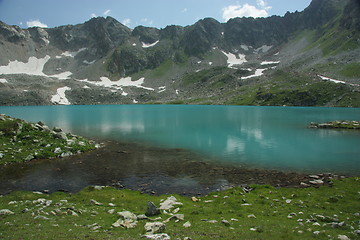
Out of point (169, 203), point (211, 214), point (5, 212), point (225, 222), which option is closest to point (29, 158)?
point (5, 212)

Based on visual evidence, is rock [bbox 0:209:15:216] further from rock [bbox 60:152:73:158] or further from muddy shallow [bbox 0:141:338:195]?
rock [bbox 60:152:73:158]

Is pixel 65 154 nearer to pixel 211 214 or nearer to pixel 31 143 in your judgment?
pixel 31 143

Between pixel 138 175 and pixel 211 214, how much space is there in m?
13.5

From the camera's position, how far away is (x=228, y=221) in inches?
568

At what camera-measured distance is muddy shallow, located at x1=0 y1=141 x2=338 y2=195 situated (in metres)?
24.0

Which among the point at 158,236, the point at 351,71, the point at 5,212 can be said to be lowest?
the point at 5,212

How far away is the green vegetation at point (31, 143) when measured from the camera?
32.5 metres

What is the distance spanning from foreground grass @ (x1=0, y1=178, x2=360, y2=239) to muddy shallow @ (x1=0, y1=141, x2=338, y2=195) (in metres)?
2.69

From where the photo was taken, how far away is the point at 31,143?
1439 inches

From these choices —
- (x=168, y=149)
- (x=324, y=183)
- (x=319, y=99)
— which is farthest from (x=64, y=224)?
(x=319, y=99)

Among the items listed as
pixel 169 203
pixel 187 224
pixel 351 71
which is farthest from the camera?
pixel 351 71

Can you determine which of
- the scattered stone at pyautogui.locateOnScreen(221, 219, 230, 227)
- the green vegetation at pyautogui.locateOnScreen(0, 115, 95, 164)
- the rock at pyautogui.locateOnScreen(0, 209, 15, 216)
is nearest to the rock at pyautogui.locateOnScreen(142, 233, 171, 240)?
the scattered stone at pyautogui.locateOnScreen(221, 219, 230, 227)

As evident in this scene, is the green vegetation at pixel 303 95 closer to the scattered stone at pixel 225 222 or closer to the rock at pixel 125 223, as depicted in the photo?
the scattered stone at pixel 225 222

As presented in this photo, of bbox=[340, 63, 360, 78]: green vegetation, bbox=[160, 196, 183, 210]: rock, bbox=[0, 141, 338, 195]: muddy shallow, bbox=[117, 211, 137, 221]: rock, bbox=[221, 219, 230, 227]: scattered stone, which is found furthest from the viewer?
bbox=[340, 63, 360, 78]: green vegetation
